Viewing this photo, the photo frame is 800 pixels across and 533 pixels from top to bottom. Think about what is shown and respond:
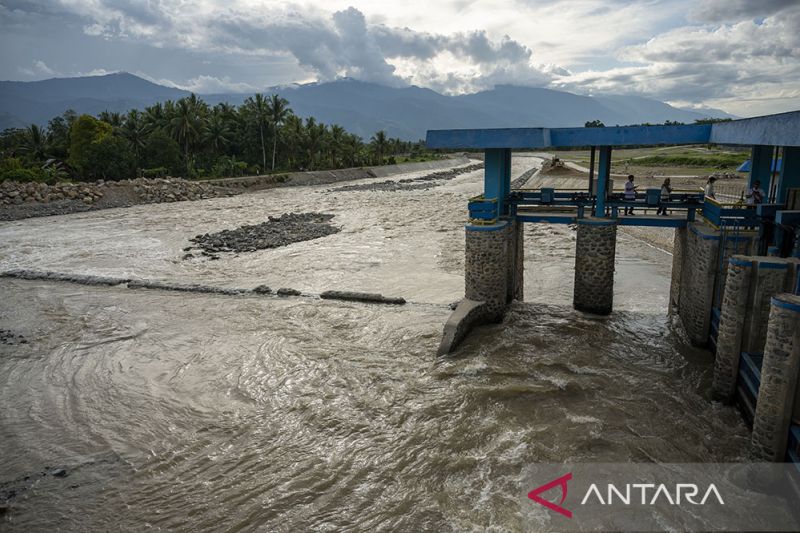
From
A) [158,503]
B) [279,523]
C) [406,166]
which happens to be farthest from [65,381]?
[406,166]

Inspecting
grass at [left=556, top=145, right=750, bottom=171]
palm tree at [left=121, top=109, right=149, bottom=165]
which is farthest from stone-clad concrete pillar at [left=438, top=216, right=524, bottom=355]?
palm tree at [left=121, top=109, right=149, bottom=165]

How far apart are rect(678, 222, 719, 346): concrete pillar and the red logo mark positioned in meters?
6.86

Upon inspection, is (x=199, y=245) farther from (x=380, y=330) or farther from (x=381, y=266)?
(x=380, y=330)

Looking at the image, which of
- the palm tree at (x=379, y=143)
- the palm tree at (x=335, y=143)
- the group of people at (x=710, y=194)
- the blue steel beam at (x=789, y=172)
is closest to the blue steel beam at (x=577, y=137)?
the group of people at (x=710, y=194)

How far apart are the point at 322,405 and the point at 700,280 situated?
9.90m

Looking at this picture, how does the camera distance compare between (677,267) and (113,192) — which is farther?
(113,192)

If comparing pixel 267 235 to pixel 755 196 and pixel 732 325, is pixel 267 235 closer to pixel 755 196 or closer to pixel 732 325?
pixel 755 196

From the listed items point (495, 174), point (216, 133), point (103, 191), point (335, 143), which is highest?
point (216, 133)

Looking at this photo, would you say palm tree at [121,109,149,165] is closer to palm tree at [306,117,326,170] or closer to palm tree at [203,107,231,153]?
palm tree at [203,107,231,153]

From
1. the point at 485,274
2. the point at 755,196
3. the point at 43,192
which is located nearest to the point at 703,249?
the point at 755,196

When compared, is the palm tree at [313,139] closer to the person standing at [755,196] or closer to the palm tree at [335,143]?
the palm tree at [335,143]

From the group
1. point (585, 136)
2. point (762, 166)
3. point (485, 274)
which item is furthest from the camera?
point (485, 274)

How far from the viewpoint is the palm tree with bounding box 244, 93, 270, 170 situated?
55688 mm

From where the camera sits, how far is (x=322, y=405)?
11062 millimetres
